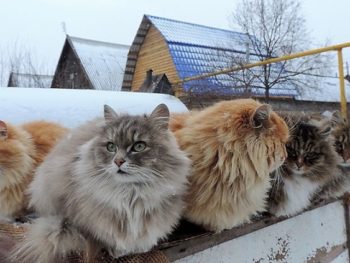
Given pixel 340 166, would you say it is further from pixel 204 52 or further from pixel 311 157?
pixel 204 52

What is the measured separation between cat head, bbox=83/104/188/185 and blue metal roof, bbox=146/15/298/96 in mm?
3688

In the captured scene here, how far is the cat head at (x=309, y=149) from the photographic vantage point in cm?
160

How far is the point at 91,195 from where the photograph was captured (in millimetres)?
1015

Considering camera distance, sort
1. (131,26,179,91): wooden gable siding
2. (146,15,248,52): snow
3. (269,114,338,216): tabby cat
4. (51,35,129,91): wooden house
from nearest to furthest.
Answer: (269,114,338,216): tabby cat < (146,15,248,52): snow < (131,26,179,91): wooden gable siding < (51,35,129,91): wooden house

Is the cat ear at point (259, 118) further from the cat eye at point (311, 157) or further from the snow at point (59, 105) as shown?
the snow at point (59, 105)

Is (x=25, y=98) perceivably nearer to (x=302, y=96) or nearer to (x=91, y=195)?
(x=91, y=195)

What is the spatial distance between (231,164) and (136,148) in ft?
1.17

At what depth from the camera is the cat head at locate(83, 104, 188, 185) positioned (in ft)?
3.30

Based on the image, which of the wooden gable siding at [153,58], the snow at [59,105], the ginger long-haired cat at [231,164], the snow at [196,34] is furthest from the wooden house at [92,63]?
the ginger long-haired cat at [231,164]

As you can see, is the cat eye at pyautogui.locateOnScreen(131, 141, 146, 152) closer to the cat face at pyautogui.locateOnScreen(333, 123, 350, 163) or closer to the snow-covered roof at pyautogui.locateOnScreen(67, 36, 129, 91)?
the cat face at pyautogui.locateOnScreen(333, 123, 350, 163)

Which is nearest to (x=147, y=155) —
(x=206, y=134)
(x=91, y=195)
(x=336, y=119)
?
(x=91, y=195)

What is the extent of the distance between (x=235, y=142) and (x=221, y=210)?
0.23 meters

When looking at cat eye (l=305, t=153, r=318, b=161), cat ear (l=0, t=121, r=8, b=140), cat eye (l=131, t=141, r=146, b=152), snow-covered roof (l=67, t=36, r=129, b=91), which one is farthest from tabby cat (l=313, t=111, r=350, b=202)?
snow-covered roof (l=67, t=36, r=129, b=91)

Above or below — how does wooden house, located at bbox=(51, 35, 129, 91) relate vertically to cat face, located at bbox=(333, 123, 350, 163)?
above
